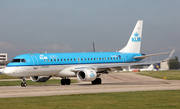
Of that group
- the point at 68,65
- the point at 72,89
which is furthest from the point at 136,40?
the point at 72,89

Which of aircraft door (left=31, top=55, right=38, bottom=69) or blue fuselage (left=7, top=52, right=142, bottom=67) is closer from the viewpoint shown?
blue fuselage (left=7, top=52, right=142, bottom=67)

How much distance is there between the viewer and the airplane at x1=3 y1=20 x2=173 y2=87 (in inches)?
1393

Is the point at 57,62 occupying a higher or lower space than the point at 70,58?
lower

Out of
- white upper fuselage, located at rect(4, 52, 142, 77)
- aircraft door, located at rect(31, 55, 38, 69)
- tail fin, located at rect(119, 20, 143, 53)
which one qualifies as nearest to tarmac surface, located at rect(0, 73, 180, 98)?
white upper fuselage, located at rect(4, 52, 142, 77)

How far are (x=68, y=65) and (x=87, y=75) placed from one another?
3671 millimetres

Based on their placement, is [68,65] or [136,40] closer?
[68,65]

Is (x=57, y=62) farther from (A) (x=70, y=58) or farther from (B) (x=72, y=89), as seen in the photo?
(B) (x=72, y=89)

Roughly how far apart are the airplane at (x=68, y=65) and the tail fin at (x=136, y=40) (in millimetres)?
156

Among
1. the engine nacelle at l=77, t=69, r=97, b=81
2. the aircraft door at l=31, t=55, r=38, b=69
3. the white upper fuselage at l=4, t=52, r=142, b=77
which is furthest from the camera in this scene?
the engine nacelle at l=77, t=69, r=97, b=81

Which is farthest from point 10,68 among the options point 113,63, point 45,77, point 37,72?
point 113,63

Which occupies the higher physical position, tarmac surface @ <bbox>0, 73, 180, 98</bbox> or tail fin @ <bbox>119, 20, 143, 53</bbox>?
tail fin @ <bbox>119, 20, 143, 53</bbox>

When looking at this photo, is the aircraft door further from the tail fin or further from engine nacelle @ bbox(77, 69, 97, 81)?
the tail fin

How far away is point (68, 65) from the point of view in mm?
38719

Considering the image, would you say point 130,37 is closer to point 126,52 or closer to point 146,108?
point 126,52
